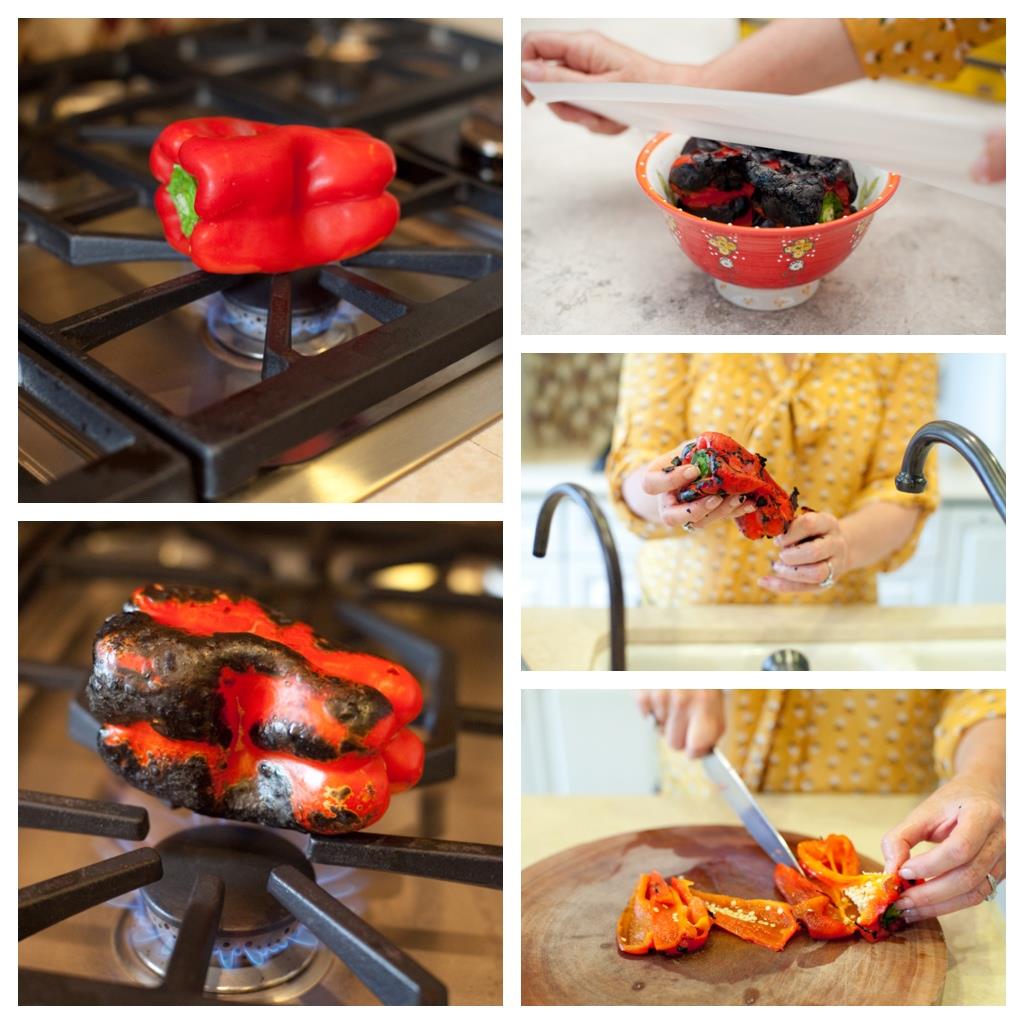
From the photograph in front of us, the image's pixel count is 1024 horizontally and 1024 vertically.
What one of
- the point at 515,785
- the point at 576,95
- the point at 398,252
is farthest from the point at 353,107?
the point at 515,785

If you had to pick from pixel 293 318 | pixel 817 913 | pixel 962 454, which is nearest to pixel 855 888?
pixel 817 913

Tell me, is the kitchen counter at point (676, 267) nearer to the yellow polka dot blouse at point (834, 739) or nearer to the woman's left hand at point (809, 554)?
the woman's left hand at point (809, 554)

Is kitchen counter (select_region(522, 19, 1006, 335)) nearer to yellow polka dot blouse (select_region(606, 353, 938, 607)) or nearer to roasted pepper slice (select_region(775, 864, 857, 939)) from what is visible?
yellow polka dot blouse (select_region(606, 353, 938, 607))

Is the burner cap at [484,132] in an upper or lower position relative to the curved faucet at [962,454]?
upper

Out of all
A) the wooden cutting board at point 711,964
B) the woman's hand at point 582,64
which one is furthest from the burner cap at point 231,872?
the woman's hand at point 582,64

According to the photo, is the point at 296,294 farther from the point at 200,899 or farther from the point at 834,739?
the point at 834,739

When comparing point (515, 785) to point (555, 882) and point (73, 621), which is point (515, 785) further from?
point (73, 621)
